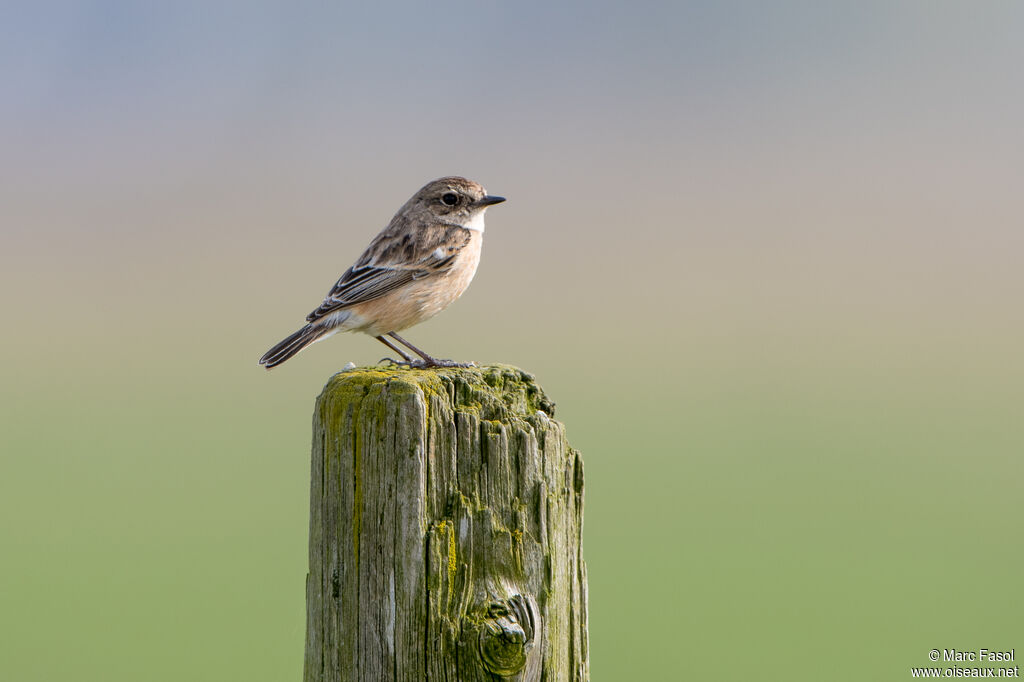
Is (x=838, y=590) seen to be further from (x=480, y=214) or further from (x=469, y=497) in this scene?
(x=469, y=497)

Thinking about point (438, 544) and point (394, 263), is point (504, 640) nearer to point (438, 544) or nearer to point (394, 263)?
point (438, 544)

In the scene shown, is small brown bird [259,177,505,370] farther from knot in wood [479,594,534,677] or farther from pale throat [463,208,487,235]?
knot in wood [479,594,534,677]

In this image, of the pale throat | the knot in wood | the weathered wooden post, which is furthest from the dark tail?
the knot in wood

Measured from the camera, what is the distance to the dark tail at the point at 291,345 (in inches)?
209

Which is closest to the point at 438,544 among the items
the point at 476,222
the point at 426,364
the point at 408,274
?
the point at 426,364

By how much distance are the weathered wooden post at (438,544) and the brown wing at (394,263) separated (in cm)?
302

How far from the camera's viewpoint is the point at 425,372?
305 centimetres

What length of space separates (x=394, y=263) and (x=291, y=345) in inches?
36.8

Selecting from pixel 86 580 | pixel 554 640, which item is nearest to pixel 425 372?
pixel 554 640

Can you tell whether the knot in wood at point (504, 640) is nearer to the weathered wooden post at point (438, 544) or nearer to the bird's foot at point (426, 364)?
the weathered wooden post at point (438, 544)

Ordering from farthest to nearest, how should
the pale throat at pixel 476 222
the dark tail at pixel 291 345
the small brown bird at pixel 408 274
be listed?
1. the pale throat at pixel 476 222
2. the small brown bird at pixel 408 274
3. the dark tail at pixel 291 345

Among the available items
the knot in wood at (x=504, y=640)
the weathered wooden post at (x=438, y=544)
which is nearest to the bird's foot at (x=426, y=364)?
the weathered wooden post at (x=438, y=544)

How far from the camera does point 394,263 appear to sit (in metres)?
6.11

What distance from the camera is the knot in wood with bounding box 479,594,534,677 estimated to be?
2.66 metres
